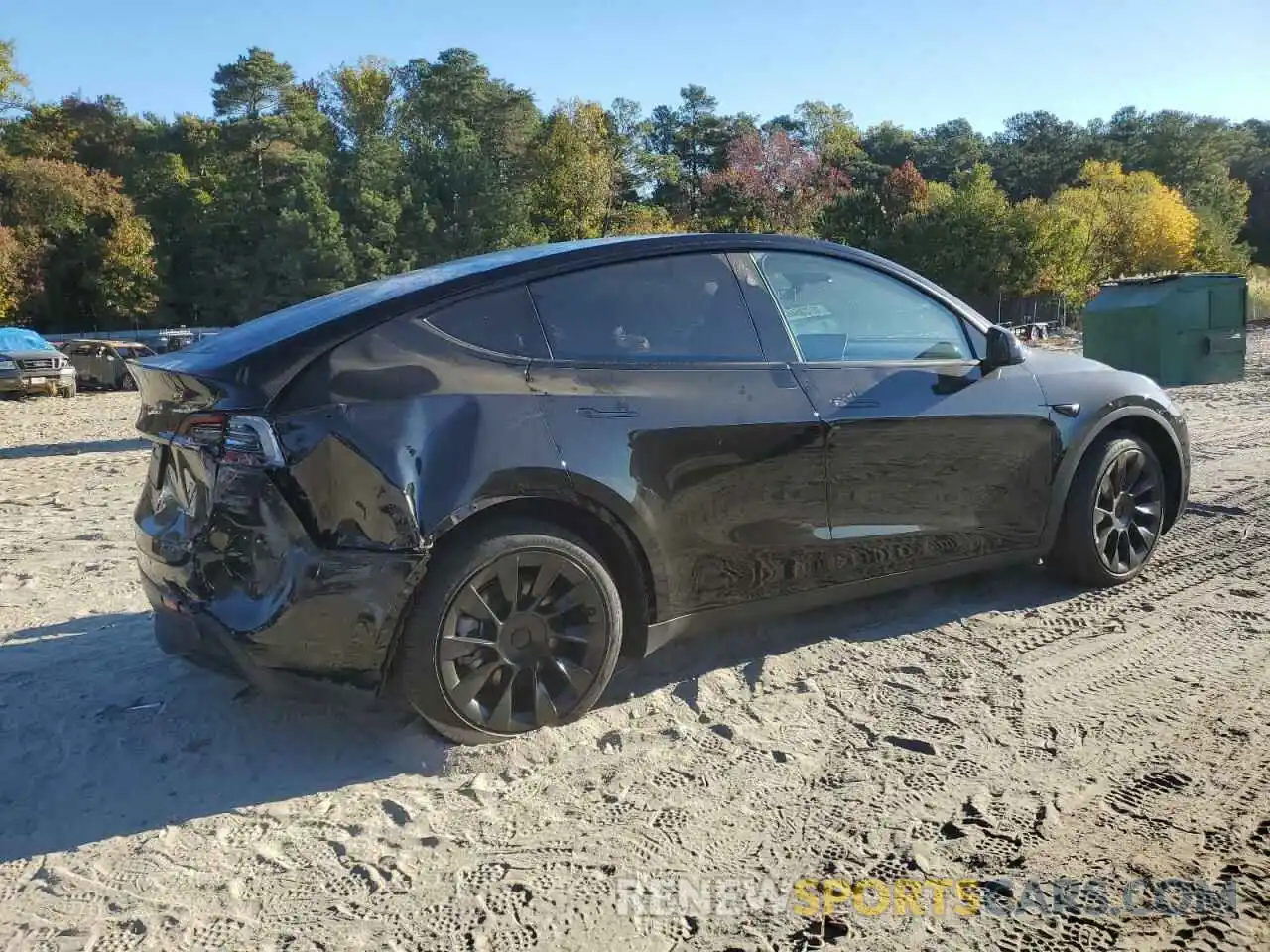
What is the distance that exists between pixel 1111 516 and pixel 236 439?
3.90 metres

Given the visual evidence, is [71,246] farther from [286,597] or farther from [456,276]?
[286,597]

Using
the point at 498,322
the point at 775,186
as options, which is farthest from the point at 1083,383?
the point at 775,186

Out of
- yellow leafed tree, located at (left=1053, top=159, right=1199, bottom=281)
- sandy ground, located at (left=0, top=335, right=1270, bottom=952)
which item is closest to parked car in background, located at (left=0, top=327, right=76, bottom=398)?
sandy ground, located at (left=0, top=335, right=1270, bottom=952)

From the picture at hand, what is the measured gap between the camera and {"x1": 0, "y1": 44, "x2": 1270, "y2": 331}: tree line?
42156 millimetres

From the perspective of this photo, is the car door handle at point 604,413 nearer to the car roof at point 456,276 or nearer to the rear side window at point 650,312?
the rear side window at point 650,312

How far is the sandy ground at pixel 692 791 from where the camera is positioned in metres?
2.45

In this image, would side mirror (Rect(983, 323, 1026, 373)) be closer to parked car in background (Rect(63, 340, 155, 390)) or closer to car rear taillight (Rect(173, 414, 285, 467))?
car rear taillight (Rect(173, 414, 285, 467))

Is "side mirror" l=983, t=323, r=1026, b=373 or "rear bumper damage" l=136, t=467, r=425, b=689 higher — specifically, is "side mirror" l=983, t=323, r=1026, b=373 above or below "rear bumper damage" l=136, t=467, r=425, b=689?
above

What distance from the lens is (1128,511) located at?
484 centimetres

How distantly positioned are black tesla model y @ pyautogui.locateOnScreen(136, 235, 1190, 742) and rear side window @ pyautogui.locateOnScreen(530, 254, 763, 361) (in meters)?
0.01

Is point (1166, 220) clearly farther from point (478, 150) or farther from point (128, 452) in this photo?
point (128, 452)

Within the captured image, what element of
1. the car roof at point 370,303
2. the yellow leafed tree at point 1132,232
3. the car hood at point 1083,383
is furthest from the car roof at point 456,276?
the yellow leafed tree at point 1132,232

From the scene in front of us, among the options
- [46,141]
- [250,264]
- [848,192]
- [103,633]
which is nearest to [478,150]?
[250,264]

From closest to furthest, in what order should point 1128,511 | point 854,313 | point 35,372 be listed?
point 854,313
point 1128,511
point 35,372
